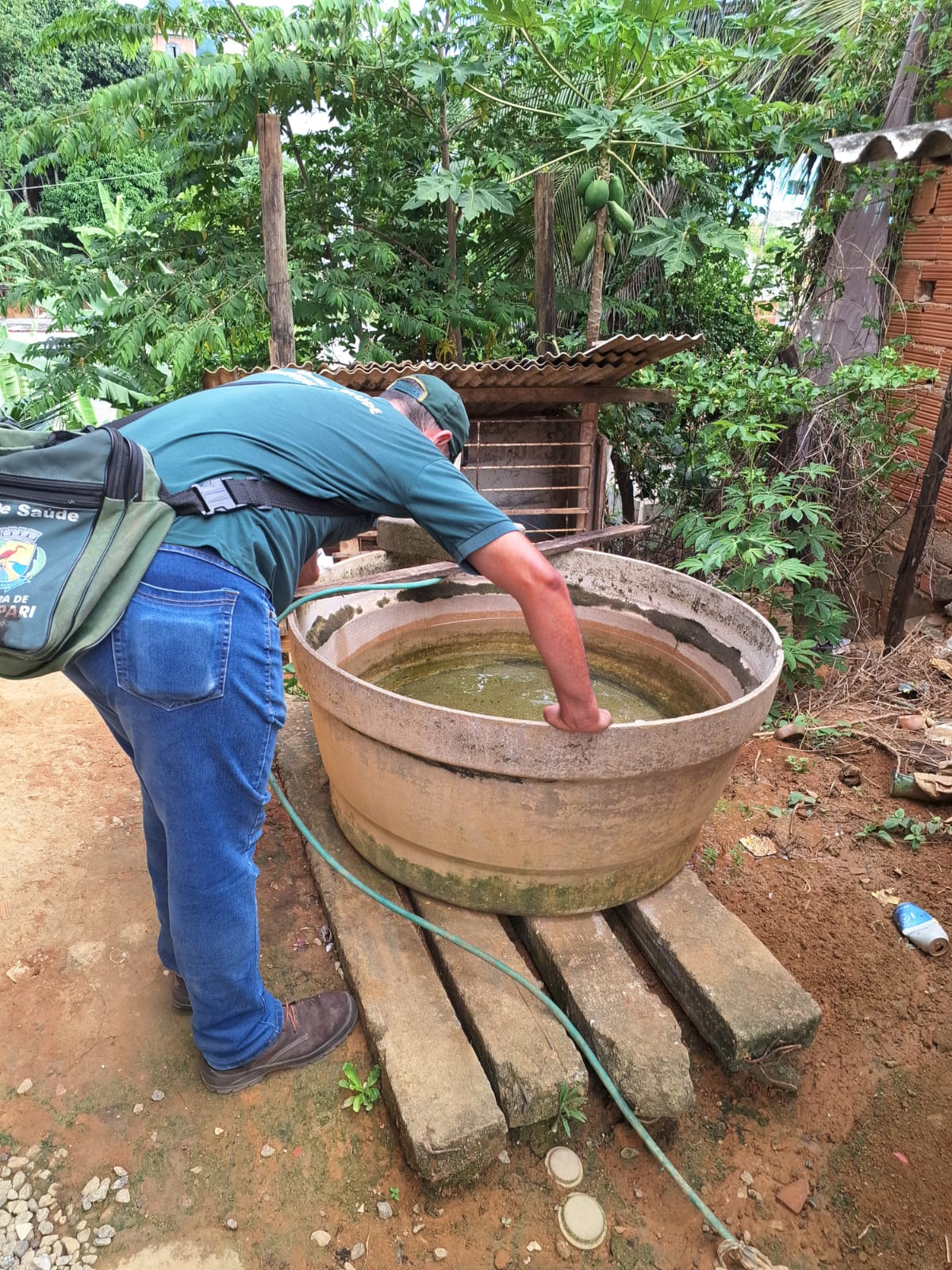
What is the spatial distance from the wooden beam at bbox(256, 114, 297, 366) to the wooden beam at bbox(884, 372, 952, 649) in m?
3.55

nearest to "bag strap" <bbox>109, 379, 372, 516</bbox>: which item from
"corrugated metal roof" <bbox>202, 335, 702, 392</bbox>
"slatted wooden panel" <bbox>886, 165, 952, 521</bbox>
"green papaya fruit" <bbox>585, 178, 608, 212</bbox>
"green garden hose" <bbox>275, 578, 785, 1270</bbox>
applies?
"green garden hose" <bbox>275, 578, 785, 1270</bbox>

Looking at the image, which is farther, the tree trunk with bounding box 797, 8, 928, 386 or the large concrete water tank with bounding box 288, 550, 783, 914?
the tree trunk with bounding box 797, 8, 928, 386

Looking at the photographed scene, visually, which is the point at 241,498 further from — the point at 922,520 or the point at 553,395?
the point at 922,520

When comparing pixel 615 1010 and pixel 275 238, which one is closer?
pixel 615 1010

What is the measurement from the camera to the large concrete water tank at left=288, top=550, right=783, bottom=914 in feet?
6.88

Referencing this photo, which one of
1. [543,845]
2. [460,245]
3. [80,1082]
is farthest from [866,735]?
[460,245]

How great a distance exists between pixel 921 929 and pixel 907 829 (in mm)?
672

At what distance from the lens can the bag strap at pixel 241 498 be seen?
63.9 inches

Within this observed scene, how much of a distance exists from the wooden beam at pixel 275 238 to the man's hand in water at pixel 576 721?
3049 mm

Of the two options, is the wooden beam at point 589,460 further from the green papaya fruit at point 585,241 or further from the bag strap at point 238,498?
the bag strap at point 238,498

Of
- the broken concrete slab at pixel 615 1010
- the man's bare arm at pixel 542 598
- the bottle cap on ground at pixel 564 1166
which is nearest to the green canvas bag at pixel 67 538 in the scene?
the man's bare arm at pixel 542 598

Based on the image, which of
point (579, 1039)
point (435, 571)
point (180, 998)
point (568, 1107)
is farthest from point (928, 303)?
point (180, 998)

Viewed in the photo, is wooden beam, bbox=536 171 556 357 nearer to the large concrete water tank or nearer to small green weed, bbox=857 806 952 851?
the large concrete water tank

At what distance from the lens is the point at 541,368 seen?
398 cm
